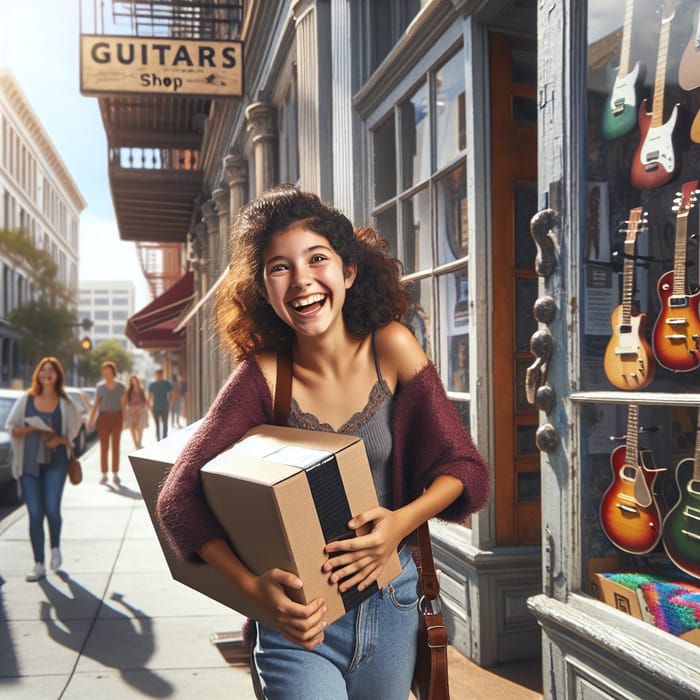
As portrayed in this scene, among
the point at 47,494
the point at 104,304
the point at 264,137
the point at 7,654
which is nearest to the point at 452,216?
the point at 7,654

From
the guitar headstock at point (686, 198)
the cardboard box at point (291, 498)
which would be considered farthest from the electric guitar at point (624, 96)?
the cardboard box at point (291, 498)

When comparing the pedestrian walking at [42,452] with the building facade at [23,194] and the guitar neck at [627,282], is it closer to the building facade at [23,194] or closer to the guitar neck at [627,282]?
the guitar neck at [627,282]

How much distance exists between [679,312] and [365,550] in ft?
4.95

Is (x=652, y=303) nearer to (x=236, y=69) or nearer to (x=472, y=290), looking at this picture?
(x=472, y=290)

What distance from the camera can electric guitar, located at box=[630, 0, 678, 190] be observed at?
2803 mm

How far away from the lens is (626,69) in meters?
3.04

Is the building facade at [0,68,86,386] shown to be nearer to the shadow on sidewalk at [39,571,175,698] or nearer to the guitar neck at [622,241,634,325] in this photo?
the shadow on sidewalk at [39,571,175,698]

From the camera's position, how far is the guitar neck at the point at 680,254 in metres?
2.73

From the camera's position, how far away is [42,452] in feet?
22.1

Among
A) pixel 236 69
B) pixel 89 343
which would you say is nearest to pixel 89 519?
pixel 236 69

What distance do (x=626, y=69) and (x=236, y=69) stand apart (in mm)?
6990

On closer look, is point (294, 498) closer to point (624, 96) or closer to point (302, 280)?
point (302, 280)

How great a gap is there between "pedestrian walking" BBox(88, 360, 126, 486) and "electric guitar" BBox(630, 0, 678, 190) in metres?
10.6

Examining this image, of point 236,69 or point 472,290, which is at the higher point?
point 236,69
